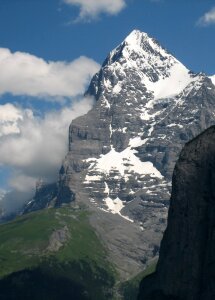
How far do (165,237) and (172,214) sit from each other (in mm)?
4047

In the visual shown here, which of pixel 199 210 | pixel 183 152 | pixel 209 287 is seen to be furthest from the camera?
pixel 183 152

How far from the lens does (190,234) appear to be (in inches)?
4732

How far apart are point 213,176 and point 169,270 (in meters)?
16.6

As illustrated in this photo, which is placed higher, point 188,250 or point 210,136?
point 210,136

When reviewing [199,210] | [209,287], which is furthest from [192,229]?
[209,287]

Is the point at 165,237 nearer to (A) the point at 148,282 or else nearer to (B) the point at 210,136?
(A) the point at 148,282

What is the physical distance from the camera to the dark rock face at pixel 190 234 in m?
117

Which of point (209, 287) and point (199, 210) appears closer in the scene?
point (209, 287)

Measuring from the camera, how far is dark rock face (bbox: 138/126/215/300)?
116625 mm

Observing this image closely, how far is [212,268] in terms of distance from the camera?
114 meters

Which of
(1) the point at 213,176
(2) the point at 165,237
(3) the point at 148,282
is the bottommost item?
(3) the point at 148,282

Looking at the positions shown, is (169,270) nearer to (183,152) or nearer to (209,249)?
(209,249)

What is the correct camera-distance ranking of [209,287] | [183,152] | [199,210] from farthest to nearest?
[183,152] → [199,210] → [209,287]

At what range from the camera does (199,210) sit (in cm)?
12025
